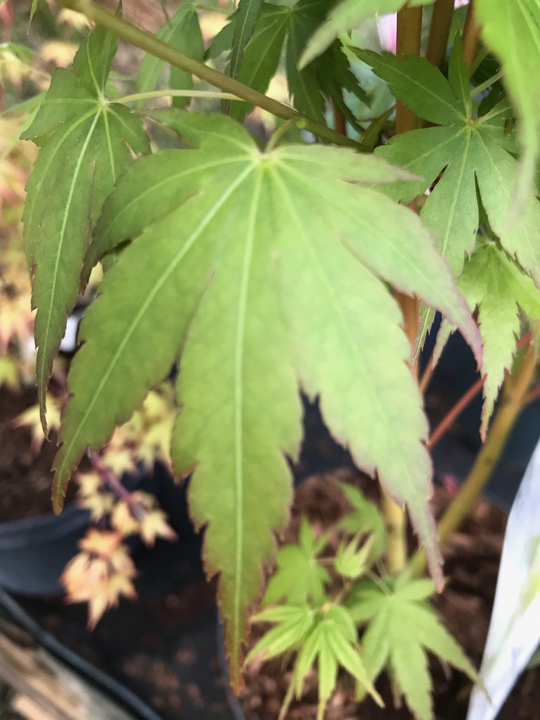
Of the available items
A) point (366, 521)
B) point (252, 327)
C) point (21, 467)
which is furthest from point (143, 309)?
point (21, 467)

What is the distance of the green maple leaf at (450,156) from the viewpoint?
0.86 feet

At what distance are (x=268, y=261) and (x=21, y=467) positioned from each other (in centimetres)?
93

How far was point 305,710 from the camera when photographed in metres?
0.59

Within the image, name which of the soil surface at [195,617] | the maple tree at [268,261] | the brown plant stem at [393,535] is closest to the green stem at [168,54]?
the maple tree at [268,261]

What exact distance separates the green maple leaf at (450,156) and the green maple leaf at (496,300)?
0.06 metres

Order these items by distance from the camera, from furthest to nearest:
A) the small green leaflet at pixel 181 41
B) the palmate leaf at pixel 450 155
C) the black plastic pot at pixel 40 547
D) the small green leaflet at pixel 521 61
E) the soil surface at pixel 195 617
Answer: the black plastic pot at pixel 40 547, the soil surface at pixel 195 617, the small green leaflet at pixel 181 41, the palmate leaf at pixel 450 155, the small green leaflet at pixel 521 61

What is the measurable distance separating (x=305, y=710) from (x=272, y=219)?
23.6 inches

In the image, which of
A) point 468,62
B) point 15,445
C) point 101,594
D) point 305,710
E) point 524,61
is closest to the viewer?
point 524,61

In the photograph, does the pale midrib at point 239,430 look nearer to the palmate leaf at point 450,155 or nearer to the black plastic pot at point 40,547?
the palmate leaf at point 450,155

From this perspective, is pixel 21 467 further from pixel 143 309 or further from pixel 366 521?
pixel 143 309

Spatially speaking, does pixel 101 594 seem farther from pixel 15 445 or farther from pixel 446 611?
pixel 446 611

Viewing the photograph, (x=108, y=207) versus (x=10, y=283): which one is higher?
(x=108, y=207)

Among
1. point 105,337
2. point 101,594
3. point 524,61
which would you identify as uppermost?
point 524,61

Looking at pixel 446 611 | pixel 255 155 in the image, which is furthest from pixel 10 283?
pixel 446 611
